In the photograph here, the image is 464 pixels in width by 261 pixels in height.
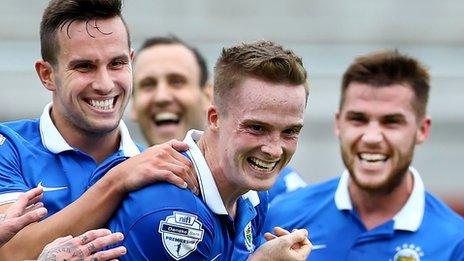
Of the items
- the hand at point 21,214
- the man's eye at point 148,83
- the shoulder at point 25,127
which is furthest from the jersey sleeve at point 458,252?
the hand at point 21,214

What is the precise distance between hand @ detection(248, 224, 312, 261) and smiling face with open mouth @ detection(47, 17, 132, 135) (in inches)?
38.9

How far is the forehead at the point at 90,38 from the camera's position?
17.8 feet

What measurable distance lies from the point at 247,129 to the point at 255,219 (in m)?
0.75

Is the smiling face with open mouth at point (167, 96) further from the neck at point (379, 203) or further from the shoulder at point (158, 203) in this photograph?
the shoulder at point (158, 203)

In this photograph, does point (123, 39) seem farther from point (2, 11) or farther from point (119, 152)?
point (2, 11)

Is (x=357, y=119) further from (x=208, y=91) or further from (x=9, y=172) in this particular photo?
(x=9, y=172)

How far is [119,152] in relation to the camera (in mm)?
5676

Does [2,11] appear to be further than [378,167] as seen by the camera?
Yes

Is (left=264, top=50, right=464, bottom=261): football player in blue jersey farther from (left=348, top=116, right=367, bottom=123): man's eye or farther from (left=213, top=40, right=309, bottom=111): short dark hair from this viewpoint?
(left=213, top=40, right=309, bottom=111): short dark hair

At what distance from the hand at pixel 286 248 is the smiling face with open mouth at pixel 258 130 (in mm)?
234

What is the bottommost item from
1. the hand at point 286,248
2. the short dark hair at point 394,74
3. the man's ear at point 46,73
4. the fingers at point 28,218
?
the hand at point 286,248

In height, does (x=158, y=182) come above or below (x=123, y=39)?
below

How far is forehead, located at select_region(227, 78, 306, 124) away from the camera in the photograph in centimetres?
498

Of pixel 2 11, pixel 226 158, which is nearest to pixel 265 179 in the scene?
pixel 226 158
